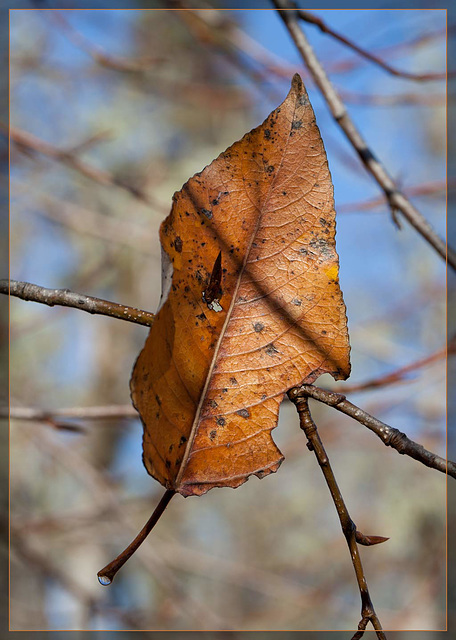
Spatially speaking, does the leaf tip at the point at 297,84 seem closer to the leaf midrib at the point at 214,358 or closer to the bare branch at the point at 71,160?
the leaf midrib at the point at 214,358

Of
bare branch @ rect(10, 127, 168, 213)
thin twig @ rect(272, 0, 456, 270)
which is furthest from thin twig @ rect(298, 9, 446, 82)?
bare branch @ rect(10, 127, 168, 213)

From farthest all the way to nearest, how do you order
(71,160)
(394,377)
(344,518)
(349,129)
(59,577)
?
(59,577), (71,160), (394,377), (349,129), (344,518)

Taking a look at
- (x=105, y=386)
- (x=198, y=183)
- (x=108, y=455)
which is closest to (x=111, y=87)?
(x=105, y=386)

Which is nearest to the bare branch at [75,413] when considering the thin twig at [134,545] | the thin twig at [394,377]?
the thin twig at [394,377]

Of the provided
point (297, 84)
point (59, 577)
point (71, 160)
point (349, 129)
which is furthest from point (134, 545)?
point (59, 577)

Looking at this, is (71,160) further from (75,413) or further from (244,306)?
(244,306)

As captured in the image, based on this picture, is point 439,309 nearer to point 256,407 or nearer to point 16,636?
point 16,636

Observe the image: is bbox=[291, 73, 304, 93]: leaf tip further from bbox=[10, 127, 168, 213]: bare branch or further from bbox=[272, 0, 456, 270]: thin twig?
bbox=[10, 127, 168, 213]: bare branch
